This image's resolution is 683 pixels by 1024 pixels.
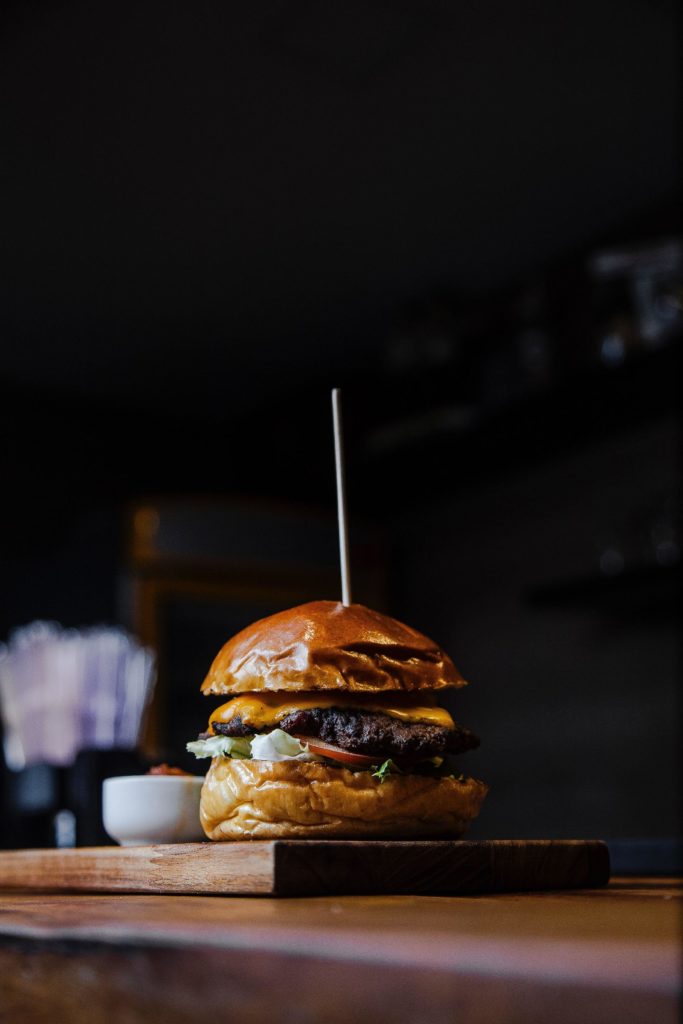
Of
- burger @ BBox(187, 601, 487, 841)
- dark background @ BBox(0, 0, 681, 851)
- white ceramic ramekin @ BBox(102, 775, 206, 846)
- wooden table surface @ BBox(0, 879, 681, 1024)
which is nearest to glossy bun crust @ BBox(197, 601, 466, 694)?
burger @ BBox(187, 601, 487, 841)

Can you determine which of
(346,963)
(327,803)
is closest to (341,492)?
(327,803)

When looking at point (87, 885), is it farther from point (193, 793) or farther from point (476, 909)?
point (476, 909)

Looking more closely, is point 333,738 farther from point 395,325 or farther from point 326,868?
point 395,325

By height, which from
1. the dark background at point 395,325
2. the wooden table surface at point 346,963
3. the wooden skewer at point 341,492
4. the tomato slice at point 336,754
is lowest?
the wooden table surface at point 346,963

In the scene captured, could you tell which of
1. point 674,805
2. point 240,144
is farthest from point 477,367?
point 674,805

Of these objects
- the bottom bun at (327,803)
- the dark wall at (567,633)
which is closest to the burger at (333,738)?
the bottom bun at (327,803)

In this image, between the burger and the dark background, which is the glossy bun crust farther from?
the dark background

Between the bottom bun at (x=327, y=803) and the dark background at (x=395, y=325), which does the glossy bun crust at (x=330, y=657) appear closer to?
the bottom bun at (x=327, y=803)
